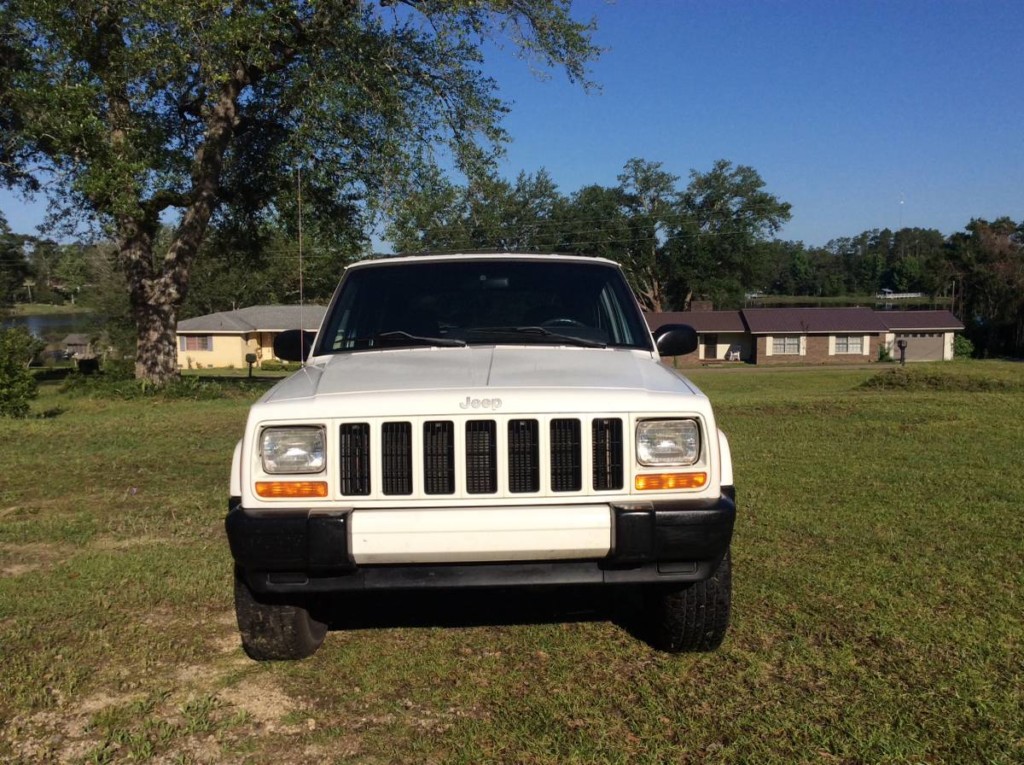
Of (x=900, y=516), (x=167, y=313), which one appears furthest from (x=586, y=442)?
(x=167, y=313)

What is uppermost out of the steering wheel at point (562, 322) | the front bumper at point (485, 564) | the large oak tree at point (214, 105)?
the large oak tree at point (214, 105)

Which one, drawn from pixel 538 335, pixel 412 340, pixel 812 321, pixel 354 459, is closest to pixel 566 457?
pixel 354 459

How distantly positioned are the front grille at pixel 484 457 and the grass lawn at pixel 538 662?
0.88 meters

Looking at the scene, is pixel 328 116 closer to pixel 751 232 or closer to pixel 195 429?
pixel 195 429

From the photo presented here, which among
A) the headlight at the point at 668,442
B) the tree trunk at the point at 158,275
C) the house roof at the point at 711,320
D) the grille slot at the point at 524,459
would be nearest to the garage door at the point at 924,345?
the house roof at the point at 711,320

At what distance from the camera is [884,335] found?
196 ft

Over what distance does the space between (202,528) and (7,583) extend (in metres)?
1.48

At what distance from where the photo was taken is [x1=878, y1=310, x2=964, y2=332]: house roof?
59188mm

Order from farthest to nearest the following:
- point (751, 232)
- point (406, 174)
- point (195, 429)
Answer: point (751, 232)
point (406, 174)
point (195, 429)

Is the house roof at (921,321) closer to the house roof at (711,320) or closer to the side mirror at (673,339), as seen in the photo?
the house roof at (711,320)

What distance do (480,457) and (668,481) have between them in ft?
2.36

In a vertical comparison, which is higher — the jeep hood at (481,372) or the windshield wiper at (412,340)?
the windshield wiper at (412,340)

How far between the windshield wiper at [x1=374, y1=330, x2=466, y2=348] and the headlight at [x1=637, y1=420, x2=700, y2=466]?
1320 millimetres

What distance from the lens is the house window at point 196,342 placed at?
188ft
